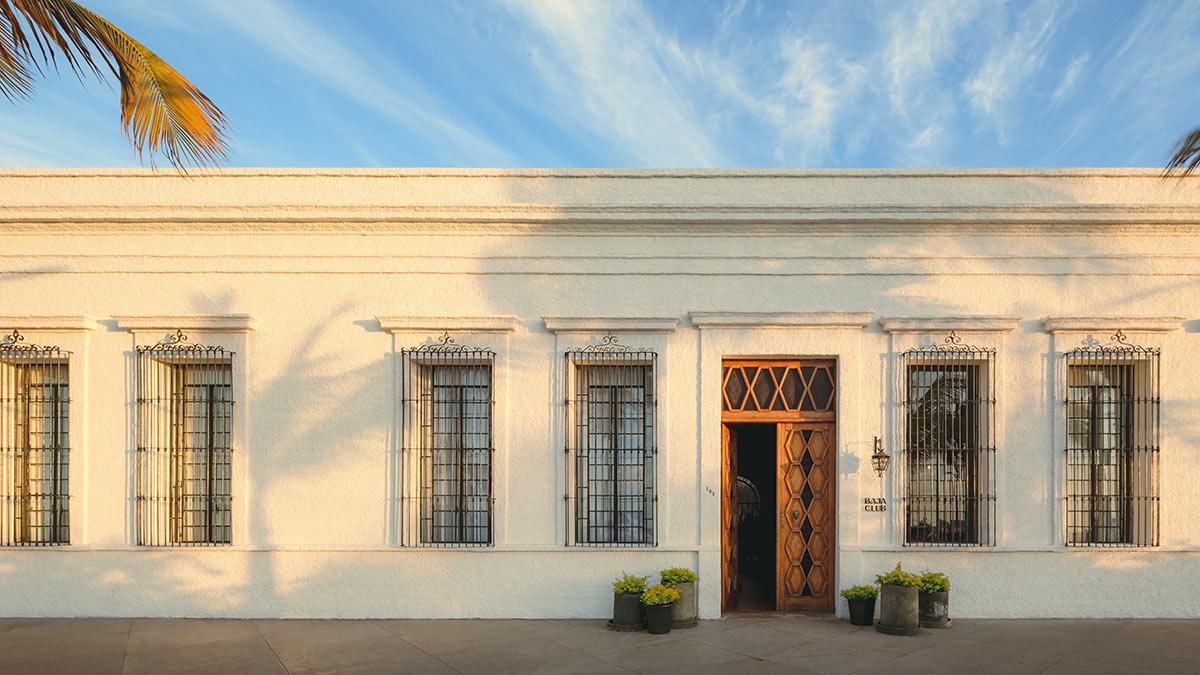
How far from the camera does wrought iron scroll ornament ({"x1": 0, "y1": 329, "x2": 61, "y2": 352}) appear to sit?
8.72m

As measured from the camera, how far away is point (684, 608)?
26.9ft

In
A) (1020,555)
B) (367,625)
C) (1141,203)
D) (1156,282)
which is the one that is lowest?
(367,625)

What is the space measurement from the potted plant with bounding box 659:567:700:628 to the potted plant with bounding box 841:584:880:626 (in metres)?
1.61

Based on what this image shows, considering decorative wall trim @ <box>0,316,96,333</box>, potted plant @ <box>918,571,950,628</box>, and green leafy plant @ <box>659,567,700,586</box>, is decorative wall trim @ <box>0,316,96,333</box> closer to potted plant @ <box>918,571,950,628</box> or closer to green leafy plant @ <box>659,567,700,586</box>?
green leafy plant @ <box>659,567,700,586</box>

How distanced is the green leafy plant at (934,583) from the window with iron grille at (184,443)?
7.35 meters

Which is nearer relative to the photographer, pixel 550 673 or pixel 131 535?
pixel 550 673

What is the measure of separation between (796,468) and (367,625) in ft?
16.0

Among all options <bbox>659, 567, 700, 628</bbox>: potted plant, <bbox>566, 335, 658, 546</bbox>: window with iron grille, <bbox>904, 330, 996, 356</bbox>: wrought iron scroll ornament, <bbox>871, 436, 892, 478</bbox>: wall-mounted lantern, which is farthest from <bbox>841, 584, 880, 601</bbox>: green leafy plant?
<bbox>904, 330, 996, 356</bbox>: wrought iron scroll ornament

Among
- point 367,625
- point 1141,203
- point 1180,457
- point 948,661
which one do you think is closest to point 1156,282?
point 1141,203

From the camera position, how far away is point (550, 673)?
22.1 ft

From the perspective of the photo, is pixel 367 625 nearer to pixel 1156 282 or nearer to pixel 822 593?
pixel 822 593

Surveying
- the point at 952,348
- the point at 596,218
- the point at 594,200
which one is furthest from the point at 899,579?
the point at 594,200

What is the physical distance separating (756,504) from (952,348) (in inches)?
134

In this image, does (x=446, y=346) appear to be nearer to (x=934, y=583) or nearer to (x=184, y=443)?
(x=184, y=443)
